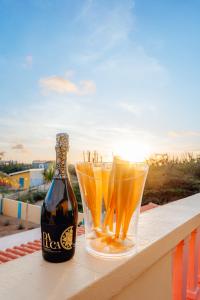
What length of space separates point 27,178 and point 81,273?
1366cm

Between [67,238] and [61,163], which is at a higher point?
[61,163]

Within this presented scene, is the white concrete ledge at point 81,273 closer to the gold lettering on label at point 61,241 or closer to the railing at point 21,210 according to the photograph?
the gold lettering on label at point 61,241

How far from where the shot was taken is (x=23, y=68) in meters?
6.82

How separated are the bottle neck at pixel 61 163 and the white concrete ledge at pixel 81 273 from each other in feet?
0.55

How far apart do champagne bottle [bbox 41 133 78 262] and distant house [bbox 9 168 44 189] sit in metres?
12.7

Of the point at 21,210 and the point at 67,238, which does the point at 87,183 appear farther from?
the point at 21,210

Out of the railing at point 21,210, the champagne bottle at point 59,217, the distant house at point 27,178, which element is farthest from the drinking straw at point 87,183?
the distant house at point 27,178

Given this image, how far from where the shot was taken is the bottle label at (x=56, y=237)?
49 centimetres

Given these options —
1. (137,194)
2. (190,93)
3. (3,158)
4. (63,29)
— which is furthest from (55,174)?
(3,158)

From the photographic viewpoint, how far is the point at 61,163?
1.76 ft

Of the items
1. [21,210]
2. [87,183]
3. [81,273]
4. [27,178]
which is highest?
[87,183]

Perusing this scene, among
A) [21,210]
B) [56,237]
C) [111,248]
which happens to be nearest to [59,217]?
[56,237]

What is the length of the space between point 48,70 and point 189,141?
3.51 metres

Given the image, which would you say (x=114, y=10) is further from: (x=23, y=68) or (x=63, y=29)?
(x=23, y=68)
